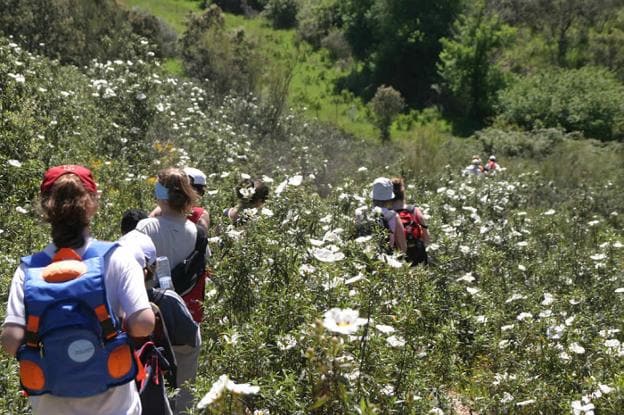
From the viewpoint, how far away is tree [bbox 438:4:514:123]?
31984 mm

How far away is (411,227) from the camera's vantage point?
6.20 meters

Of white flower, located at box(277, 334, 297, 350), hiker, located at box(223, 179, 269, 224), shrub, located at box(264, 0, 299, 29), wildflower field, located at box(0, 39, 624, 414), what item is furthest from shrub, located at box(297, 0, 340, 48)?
white flower, located at box(277, 334, 297, 350)

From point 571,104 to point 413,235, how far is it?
2624cm

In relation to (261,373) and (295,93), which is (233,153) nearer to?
(261,373)

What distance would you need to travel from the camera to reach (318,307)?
13.5ft

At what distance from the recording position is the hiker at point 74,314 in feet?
7.89

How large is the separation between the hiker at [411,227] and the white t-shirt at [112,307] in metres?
3.82

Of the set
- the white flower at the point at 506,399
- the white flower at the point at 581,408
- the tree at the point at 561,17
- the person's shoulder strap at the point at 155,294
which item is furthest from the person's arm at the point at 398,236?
the tree at the point at 561,17

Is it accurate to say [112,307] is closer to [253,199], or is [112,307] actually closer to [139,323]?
[139,323]

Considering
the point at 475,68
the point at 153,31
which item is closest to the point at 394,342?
the point at 153,31

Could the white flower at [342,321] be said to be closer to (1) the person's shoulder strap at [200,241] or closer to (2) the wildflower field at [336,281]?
(2) the wildflower field at [336,281]

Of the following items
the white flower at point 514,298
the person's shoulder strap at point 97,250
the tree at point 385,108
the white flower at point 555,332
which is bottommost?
the tree at point 385,108

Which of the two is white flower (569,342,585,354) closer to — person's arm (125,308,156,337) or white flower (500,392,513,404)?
white flower (500,392,513,404)

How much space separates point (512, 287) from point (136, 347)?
478 cm
